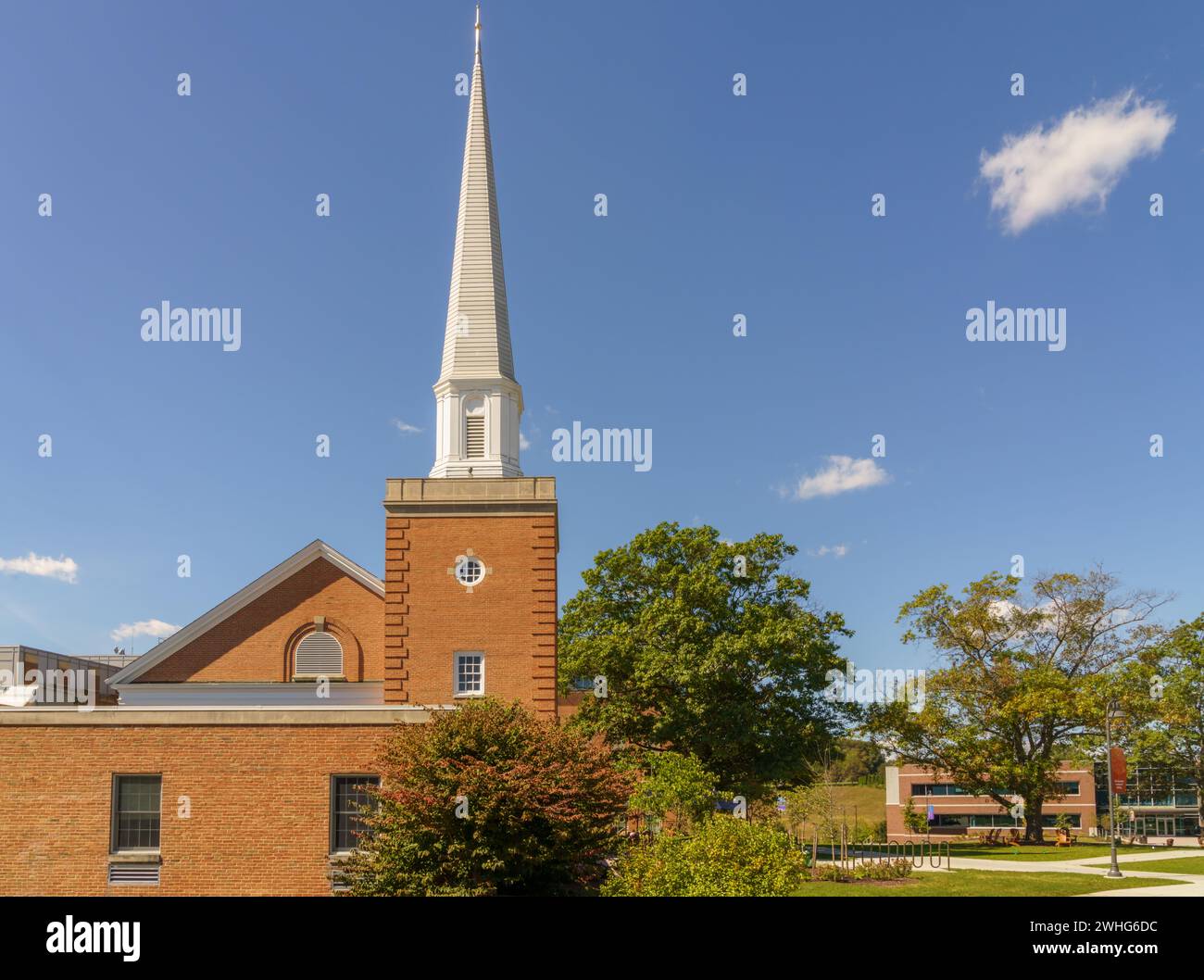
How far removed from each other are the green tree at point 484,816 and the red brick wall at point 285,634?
1557cm

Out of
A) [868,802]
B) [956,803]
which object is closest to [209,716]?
[956,803]

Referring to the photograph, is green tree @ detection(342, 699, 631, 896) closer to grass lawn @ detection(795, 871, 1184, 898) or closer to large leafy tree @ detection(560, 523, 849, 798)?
grass lawn @ detection(795, 871, 1184, 898)

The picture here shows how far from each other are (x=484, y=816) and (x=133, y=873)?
31.8 ft

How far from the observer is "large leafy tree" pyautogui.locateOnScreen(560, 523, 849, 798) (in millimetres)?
39094

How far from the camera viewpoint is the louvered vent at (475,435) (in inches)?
1273

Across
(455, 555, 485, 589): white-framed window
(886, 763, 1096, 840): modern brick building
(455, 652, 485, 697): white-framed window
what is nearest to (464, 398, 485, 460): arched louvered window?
(455, 555, 485, 589): white-framed window

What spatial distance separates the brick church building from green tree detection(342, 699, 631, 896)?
1.91m

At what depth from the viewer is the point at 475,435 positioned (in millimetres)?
32406

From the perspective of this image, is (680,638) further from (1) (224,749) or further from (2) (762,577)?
(1) (224,749)

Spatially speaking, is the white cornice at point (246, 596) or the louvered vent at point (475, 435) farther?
the white cornice at point (246, 596)

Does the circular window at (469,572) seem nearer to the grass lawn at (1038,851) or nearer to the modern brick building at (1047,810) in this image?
the grass lawn at (1038,851)

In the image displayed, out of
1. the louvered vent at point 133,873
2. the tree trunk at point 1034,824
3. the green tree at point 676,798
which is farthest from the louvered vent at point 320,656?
the tree trunk at point 1034,824

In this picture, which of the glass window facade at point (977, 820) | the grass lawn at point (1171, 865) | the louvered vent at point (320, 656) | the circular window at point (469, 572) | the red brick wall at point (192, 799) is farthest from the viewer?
the glass window facade at point (977, 820)
